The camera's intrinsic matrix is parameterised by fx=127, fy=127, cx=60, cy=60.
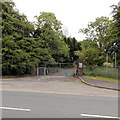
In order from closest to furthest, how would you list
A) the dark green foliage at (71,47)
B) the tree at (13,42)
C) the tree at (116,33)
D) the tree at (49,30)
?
the tree at (116,33) < the tree at (13,42) < the tree at (49,30) < the dark green foliage at (71,47)

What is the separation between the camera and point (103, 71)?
18.5m

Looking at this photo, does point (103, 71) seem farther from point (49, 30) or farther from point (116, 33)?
point (49, 30)

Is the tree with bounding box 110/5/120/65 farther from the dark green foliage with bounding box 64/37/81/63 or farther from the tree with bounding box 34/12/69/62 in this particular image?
the dark green foliage with bounding box 64/37/81/63

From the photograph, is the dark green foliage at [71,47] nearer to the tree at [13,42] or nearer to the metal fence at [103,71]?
the metal fence at [103,71]

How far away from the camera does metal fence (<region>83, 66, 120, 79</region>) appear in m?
17.2

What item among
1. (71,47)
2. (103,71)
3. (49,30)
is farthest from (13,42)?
(71,47)

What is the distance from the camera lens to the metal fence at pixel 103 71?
17.2 metres

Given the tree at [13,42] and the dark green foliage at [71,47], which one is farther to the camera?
the dark green foliage at [71,47]

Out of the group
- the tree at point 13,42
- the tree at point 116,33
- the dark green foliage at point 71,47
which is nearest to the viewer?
the tree at point 116,33

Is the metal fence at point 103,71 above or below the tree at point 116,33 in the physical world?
below

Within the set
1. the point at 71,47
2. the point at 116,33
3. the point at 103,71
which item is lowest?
the point at 103,71

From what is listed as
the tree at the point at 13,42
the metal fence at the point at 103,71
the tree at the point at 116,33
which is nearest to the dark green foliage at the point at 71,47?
the metal fence at the point at 103,71

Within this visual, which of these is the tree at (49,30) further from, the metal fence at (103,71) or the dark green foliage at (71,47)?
the dark green foliage at (71,47)

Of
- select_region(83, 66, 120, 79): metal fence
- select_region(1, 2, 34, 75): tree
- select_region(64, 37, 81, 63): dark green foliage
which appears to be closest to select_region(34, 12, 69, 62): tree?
select_region(1, 2, 34, 75): tree
